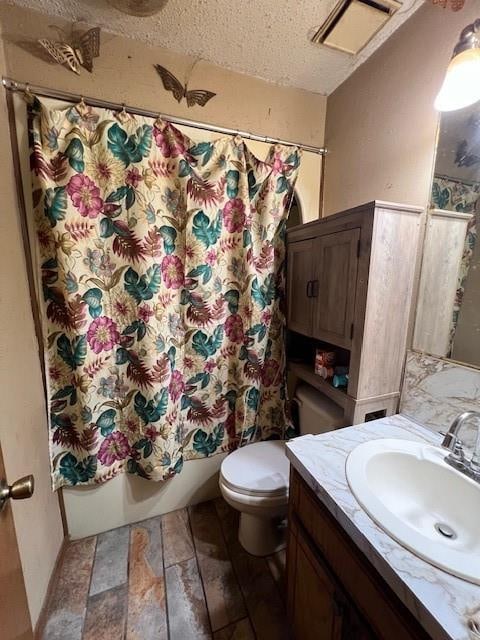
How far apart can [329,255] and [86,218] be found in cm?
107

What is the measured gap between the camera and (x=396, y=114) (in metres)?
1.14

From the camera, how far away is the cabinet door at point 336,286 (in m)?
1.10

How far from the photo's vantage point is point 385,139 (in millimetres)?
1199

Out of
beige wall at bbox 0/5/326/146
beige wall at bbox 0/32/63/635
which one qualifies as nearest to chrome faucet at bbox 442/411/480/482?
beige wall at bbox 0/32/63/635

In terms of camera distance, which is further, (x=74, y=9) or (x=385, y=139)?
(x=385, y=139)

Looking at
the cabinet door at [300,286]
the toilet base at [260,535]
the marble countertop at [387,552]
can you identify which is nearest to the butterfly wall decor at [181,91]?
the cabinet door at [300,286]

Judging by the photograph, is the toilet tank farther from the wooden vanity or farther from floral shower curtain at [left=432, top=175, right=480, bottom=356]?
floral shower curtain at [left=432, top=175, right=480, bottom=356]

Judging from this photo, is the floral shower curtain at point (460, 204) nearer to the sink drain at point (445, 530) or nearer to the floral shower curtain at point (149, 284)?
the sink drain at point (445, 530)

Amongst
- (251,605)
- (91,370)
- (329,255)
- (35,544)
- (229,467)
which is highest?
(329,255)

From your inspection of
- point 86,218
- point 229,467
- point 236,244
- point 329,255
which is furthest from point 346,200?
point 229,467

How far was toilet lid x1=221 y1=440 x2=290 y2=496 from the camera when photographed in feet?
3.97

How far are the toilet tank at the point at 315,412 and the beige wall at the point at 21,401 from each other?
1240 millimetres

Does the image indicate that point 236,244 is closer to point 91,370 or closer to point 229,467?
point 91,370

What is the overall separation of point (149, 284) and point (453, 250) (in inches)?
47.6
